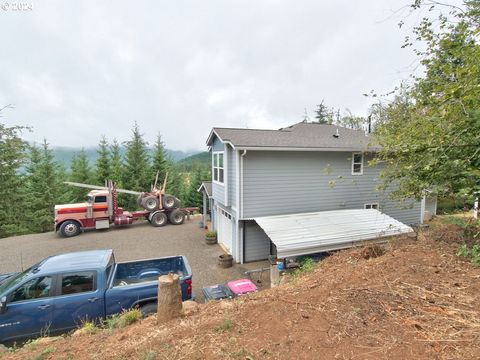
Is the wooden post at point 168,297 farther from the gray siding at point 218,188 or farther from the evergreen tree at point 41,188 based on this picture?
the evergreen tree at point 41,188

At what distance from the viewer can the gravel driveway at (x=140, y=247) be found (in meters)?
9.38

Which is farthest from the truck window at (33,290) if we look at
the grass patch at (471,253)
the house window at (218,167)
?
the grass patch at (471,253)

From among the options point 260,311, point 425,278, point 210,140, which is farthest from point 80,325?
point 210,140

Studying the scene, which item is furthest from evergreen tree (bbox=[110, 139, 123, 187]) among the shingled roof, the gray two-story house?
the gray two-story house

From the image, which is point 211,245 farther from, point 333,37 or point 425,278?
point 333,37

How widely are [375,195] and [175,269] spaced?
9.38 meters

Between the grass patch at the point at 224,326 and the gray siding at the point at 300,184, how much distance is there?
6.41m

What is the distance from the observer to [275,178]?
9.64m

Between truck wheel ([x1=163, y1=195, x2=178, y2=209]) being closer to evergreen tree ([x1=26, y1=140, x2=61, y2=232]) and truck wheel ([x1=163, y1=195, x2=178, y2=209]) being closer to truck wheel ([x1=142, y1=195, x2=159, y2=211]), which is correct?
truck wheel ([x1=142, y1=195, x2=159, y2=211])

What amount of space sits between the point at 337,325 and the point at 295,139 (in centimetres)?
842

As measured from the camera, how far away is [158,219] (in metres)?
16.9

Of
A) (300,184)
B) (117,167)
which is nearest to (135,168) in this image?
(117,167)

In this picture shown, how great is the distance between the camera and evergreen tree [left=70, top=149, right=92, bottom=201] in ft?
79.4

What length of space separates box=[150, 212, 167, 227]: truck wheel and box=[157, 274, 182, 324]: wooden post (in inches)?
558
